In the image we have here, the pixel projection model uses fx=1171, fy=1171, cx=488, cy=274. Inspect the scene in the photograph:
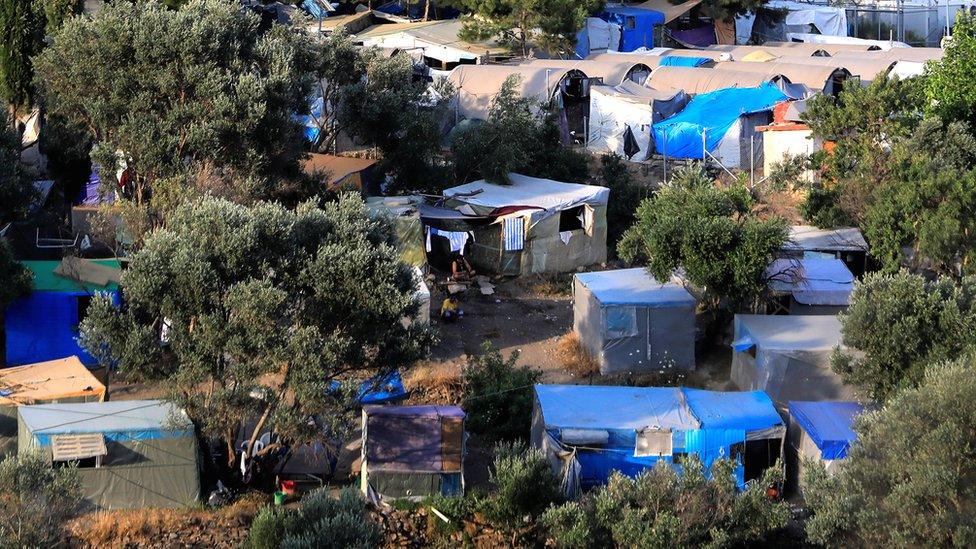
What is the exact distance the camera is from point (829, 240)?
2192 centimetres

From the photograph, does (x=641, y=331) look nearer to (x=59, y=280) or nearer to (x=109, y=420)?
(x=109, y=420)

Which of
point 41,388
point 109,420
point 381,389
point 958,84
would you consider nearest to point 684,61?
point 958,84

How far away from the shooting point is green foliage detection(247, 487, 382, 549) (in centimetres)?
1180

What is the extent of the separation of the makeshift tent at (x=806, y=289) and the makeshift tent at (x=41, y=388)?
10.7m

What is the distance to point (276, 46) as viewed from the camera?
22359mm

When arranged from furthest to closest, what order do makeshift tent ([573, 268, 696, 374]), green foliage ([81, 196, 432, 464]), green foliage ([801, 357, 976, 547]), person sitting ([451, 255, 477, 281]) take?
person sitting ([451, 255, 477, 281]) → makeshift tent ([573, 268, 696, 374]) → green foliage ([81, 196, 432, 464]) → green foliage ([801, 357, 976, 547])

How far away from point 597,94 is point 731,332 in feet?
42.1

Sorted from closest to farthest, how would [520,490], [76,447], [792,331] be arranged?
[520,490], [76,447], [792,331]

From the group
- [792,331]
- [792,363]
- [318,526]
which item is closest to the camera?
[318,526]

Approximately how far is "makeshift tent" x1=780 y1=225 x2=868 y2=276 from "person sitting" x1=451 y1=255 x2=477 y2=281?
19.6 ft

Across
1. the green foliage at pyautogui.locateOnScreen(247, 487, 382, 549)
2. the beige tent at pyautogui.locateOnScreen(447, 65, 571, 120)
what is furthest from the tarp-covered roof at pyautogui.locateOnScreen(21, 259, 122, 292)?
the beige tent at pyautogui.locateOnScreen(447, 65, 571, 120)

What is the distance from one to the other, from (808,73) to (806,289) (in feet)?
50.7

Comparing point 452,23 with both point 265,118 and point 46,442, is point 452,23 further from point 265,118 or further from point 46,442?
point 46,442

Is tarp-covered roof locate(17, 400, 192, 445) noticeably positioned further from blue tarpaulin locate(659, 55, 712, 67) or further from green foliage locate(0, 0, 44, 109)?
blue tarpaulin locate(659, 55, 712, 67)
